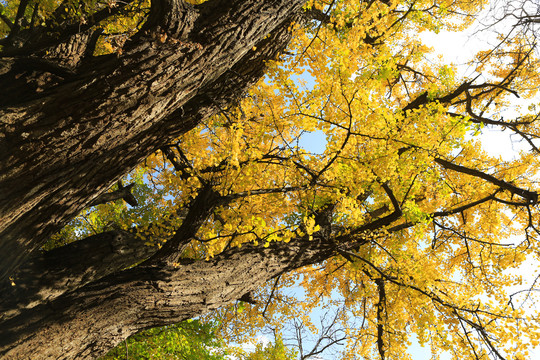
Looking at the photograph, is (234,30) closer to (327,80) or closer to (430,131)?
(327,80)

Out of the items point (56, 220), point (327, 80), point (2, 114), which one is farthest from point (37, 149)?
point (327, 80)

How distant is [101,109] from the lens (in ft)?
6.00

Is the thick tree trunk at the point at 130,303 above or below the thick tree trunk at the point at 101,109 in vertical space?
below

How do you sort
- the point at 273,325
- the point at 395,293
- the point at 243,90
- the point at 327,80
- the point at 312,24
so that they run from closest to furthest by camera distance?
the point at 327,80, the point at 243,90, the point at 312,24, the point at 395,293, the point at 273,325

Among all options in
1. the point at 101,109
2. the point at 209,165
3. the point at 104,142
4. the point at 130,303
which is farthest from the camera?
the point at 209,165

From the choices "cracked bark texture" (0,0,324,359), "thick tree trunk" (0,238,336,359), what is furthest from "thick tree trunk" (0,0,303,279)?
"thick tree trunk" (0,238,336,359)

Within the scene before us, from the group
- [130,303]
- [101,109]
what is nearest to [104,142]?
[101,109]

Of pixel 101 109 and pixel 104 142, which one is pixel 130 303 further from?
pixel 101 109

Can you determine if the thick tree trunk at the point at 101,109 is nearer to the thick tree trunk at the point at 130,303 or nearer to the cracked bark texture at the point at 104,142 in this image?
the cracked bark texture at the point at 104,142

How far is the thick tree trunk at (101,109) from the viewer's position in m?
1.67

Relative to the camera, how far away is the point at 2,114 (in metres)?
1.60

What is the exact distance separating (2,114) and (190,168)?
1.99m

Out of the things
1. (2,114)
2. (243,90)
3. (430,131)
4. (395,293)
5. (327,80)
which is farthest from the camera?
(395,293)

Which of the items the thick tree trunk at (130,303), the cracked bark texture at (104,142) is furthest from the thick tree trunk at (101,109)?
the thick tree trunk at (130,303)
